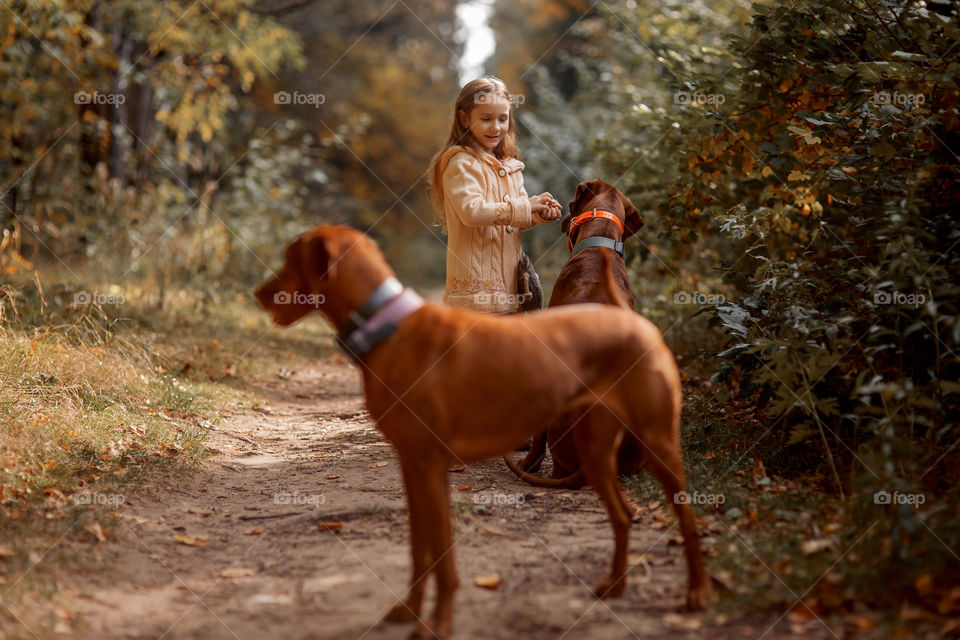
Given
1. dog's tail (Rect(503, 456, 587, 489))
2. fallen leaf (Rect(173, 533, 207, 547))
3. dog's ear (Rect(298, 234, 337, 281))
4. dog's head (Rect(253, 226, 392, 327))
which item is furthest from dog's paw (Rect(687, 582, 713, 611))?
fallen leaf (Rect(173, 533, 207, 547))

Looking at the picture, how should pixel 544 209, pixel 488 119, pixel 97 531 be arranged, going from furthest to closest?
pixel 488 119 < pixel 544 209 < pixel 97 531

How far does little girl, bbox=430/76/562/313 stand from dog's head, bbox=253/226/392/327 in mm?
1758

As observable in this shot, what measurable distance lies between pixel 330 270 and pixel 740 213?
3369 millimetres

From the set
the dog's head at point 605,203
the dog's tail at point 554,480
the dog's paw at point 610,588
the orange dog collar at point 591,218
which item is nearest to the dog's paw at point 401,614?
the dog's paw at point 610,588

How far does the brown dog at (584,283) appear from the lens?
184 inches

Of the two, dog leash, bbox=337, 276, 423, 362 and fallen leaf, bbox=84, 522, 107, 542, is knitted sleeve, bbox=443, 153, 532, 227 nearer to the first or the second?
dog leash, bbox=337, 276, 423, 362

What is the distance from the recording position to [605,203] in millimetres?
5359

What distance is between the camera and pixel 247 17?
37.2 feet

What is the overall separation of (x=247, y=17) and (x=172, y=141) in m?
3.80

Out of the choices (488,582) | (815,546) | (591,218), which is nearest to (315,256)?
(488,582)

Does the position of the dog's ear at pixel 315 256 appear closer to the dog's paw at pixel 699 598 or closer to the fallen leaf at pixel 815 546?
the dog's paw at pixel 699 598

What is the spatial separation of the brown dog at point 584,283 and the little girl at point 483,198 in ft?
1.14

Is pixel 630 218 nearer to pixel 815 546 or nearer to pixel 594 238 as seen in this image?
pixel 594 238

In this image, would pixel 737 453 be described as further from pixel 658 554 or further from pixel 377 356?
pixel 377 356
